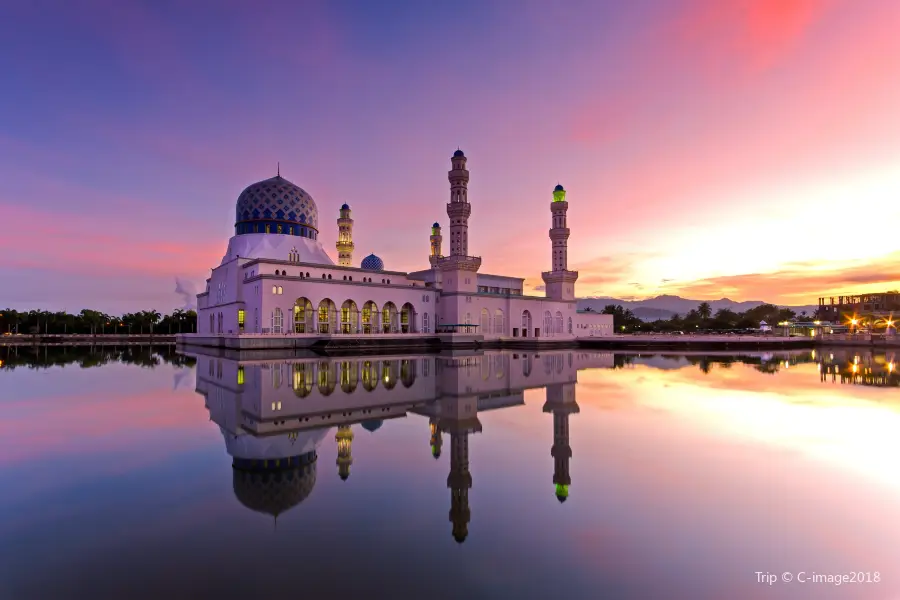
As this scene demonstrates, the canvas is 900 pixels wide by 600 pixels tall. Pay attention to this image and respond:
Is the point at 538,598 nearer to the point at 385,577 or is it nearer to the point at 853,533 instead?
the point at 385,577

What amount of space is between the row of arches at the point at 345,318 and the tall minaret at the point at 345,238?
15.2 metres

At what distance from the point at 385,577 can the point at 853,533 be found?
3980 millimetres

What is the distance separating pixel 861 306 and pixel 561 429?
109996 mm

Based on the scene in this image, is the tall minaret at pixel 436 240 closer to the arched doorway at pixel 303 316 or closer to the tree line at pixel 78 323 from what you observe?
the arched doorway at pixel 303 316

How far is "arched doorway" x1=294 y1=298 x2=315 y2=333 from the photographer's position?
3534 cm

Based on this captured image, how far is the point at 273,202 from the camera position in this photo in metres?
41.5

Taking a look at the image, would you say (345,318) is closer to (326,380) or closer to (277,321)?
(277,321)

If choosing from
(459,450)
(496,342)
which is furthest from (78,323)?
(459,450)

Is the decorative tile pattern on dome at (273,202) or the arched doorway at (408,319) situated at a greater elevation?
the decorative tile pattern on dome at (273,202)

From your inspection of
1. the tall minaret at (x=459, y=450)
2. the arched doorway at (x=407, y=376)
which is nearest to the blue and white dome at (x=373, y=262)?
the arched doorway at (x=407, y=376)

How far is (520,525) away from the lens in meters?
4.21

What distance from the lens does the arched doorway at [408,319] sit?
4239 centimetres

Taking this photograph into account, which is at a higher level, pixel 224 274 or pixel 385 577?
pixel 224 274

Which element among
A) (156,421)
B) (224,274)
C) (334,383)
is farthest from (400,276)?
(156,421)
